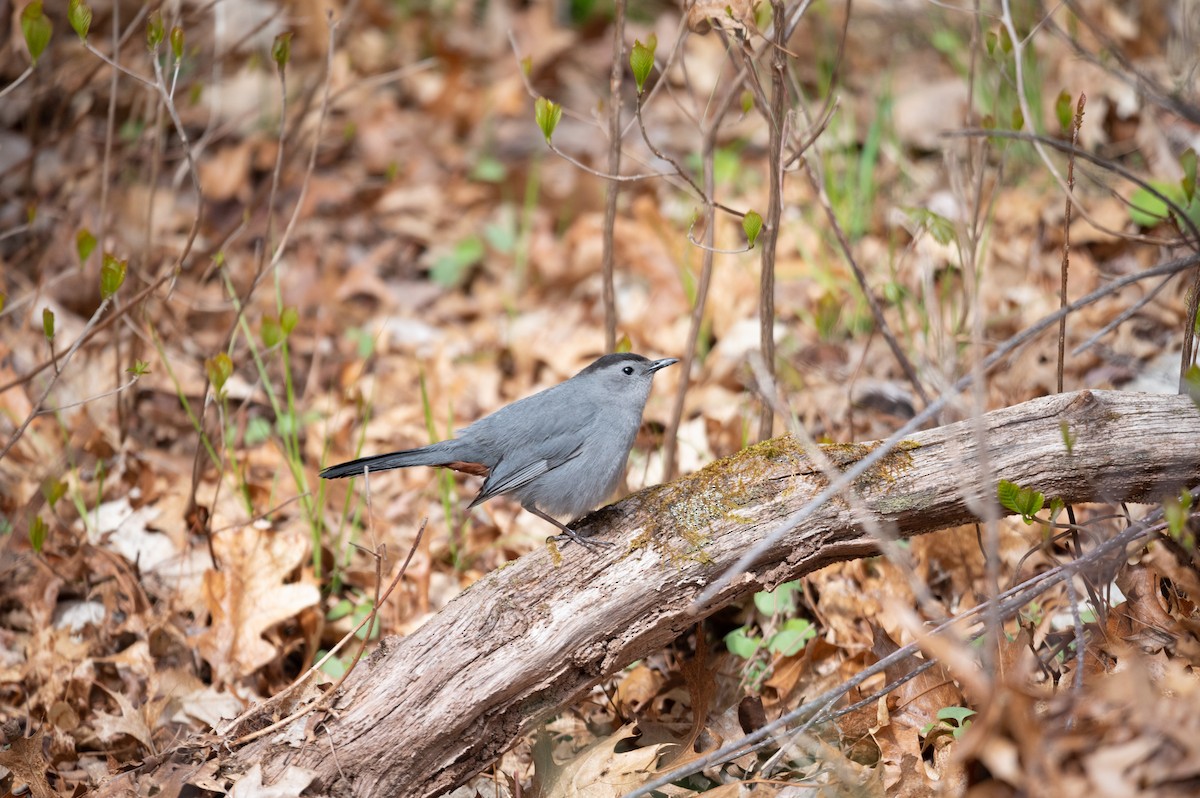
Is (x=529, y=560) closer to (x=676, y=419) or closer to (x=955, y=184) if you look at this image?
(x=676, y=419)

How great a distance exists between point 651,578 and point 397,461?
98 centimetres

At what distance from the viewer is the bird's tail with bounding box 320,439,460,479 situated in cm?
317

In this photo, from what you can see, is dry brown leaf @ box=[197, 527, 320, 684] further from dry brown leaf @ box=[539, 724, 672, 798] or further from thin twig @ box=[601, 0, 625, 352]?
thin twig @ box=[601, 0, 625, 352]

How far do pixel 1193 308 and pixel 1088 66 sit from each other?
3.90 m

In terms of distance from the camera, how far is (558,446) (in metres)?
Result: 3.29

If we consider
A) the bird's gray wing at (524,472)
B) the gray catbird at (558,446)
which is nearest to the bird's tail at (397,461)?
the gray catbird at (558,446)

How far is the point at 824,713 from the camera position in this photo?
270cm

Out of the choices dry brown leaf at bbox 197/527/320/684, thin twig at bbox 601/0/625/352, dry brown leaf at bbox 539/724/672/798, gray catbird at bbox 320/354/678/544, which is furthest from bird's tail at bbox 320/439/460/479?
dry brown leaf at bbox 539/724/672/798

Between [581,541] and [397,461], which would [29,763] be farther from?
[581,541]

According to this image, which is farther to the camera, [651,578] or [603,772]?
[603,772]

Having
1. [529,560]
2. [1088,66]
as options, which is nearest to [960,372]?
[529,560]

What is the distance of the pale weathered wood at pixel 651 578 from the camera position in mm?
2654

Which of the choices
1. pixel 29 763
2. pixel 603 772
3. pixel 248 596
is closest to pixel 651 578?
pixel 603 772

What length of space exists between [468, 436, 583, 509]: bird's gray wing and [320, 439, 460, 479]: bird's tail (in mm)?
158
